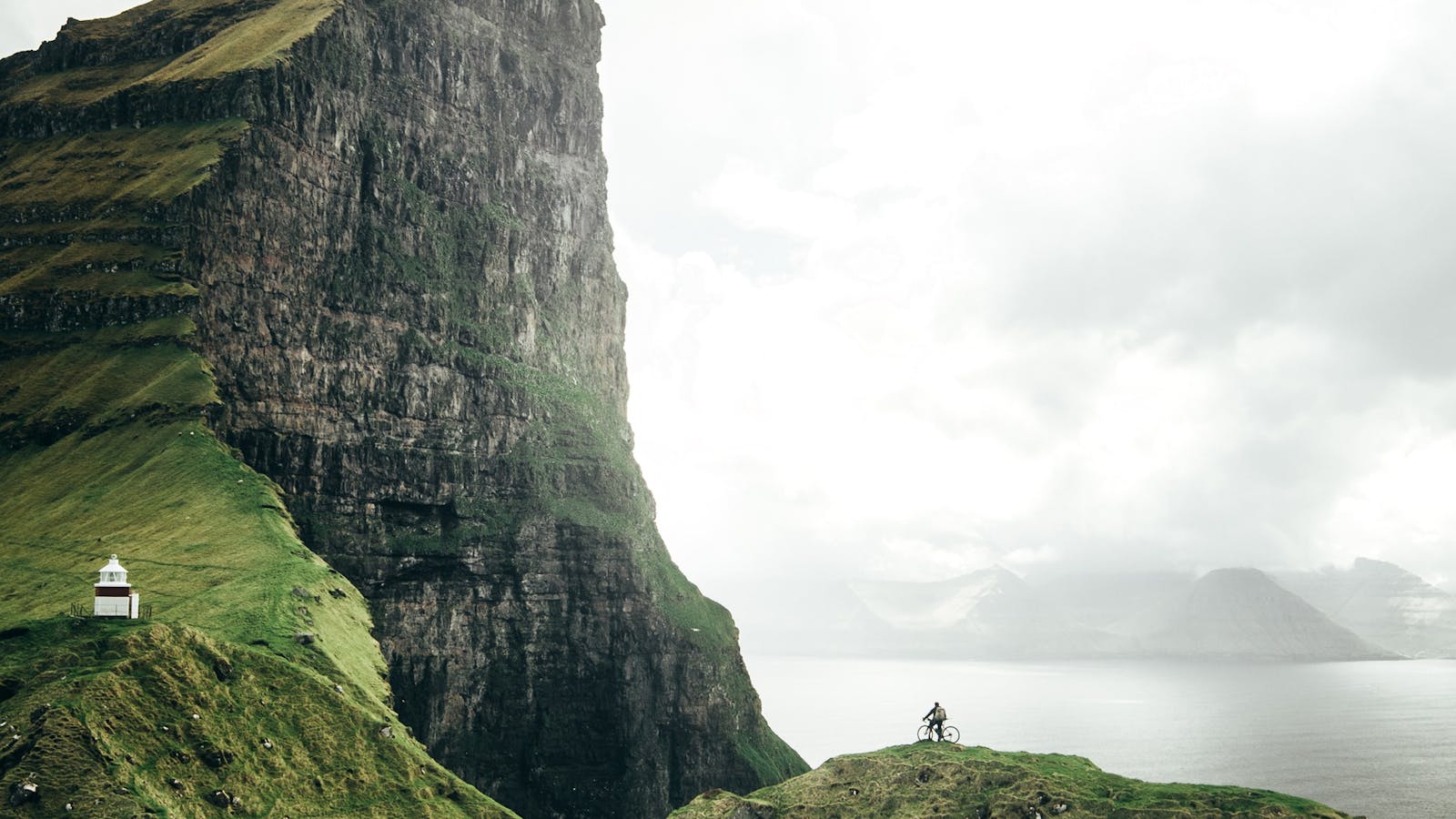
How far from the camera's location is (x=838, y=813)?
371 ft

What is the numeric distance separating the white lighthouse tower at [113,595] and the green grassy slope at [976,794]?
171 ft

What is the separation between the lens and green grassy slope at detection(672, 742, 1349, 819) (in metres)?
102

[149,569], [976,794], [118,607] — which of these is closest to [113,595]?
[118,607]

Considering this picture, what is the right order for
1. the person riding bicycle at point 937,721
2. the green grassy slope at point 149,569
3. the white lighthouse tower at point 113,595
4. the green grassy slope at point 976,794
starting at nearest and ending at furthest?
the green grassy slope at point 149,569, the green grassy slope at point 976,794, the white lighthouse tower at point 113,595, the person riding bicycle at point 937,721

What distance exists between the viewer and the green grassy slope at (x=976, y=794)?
10181cm

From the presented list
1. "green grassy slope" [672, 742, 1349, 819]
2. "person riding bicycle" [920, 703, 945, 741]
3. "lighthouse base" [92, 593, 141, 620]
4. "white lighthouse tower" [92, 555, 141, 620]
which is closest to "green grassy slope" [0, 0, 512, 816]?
"lighthouse base" [92, 593, 141, 620]

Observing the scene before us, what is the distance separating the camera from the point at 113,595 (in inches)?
4149

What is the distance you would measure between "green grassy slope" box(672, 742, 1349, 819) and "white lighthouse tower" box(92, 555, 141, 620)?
5225 centimetres

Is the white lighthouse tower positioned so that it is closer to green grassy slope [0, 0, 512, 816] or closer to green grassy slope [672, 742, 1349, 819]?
green grassy slope [0, 0, 512, 816]

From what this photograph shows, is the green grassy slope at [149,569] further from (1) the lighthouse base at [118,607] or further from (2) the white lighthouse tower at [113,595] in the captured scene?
(2) the white lighthouse tower at [113,595]

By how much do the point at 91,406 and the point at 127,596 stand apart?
2693 inches

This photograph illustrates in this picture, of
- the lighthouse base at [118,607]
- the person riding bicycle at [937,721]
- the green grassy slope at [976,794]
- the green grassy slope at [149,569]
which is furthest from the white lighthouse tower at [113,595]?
the person riding bicycle at [937,721]

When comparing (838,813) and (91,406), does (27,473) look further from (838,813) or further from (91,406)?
(838,813)

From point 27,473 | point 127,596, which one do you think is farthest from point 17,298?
point 127,596
